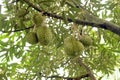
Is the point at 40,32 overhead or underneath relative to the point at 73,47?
overhead

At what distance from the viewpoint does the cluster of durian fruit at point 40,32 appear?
1.69 metres

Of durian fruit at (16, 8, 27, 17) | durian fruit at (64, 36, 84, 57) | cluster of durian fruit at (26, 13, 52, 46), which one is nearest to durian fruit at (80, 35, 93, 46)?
durian fruit at (64, 36, 84, 57)

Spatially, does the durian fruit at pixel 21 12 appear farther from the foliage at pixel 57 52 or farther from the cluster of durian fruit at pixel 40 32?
the foliage at pixel 57 52

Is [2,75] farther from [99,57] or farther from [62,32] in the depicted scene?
[99,57]

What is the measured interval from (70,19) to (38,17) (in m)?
0.24

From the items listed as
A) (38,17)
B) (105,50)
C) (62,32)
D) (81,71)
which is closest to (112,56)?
(105,50)

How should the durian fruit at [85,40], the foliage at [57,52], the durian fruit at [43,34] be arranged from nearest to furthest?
the durian fruit at [43,34], the durian fruit at [85,40], the foliage at [57,52]

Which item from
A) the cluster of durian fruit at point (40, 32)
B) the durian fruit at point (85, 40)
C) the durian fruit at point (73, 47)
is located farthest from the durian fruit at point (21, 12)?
the durian fruit at point (85, 40)

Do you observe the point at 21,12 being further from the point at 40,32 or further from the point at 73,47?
the point at 73,47

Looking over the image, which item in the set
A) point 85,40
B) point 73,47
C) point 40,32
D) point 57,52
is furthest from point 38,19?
point 57,52

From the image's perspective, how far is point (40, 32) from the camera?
1683 millimetres

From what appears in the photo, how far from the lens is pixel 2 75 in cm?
229

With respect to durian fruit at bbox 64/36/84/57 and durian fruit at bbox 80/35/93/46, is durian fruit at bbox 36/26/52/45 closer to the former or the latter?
durian fruit at bbox 64/36/84/57

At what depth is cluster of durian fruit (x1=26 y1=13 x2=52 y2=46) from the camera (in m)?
1.69
